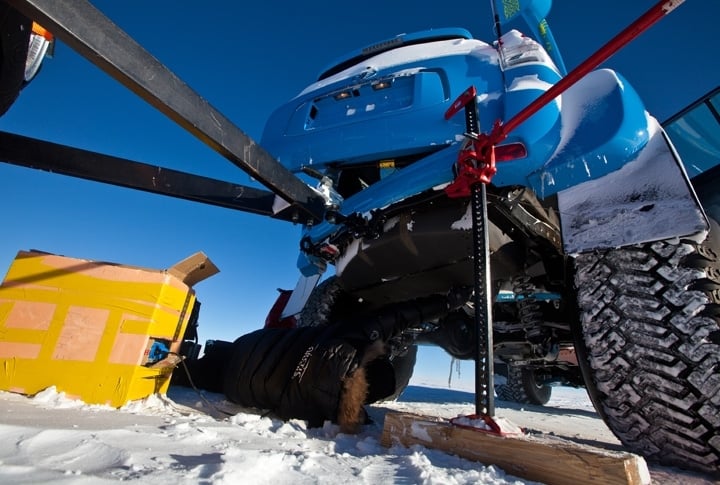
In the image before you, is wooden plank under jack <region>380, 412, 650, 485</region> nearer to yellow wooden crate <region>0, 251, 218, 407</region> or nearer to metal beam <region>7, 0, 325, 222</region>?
metal beam <region>7, 0, 325, 222</region>

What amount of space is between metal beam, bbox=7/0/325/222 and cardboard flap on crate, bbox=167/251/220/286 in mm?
927

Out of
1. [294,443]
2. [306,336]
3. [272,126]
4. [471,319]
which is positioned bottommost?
[294,443]

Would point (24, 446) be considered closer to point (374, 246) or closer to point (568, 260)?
point (374, 246)

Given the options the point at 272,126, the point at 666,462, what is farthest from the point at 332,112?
the point at 666,462

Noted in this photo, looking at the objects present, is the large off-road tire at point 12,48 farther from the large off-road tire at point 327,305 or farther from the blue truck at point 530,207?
the large off-road tire at point 327,305

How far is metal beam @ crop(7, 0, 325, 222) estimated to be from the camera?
0.96m

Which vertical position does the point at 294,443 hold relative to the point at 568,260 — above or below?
below

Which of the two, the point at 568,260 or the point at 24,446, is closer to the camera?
the point at 24,446

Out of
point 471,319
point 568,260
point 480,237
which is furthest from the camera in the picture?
point 471,319

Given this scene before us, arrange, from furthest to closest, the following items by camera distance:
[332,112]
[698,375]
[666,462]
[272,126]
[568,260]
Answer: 1. [272,126]
2. [332,112]
3. [568,260]
4. [666,462]
5. [698,375]

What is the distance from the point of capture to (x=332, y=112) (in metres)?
2.52

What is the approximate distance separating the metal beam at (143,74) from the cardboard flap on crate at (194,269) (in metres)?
0.93

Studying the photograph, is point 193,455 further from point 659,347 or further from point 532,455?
point 659,347

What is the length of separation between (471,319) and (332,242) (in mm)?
1577
